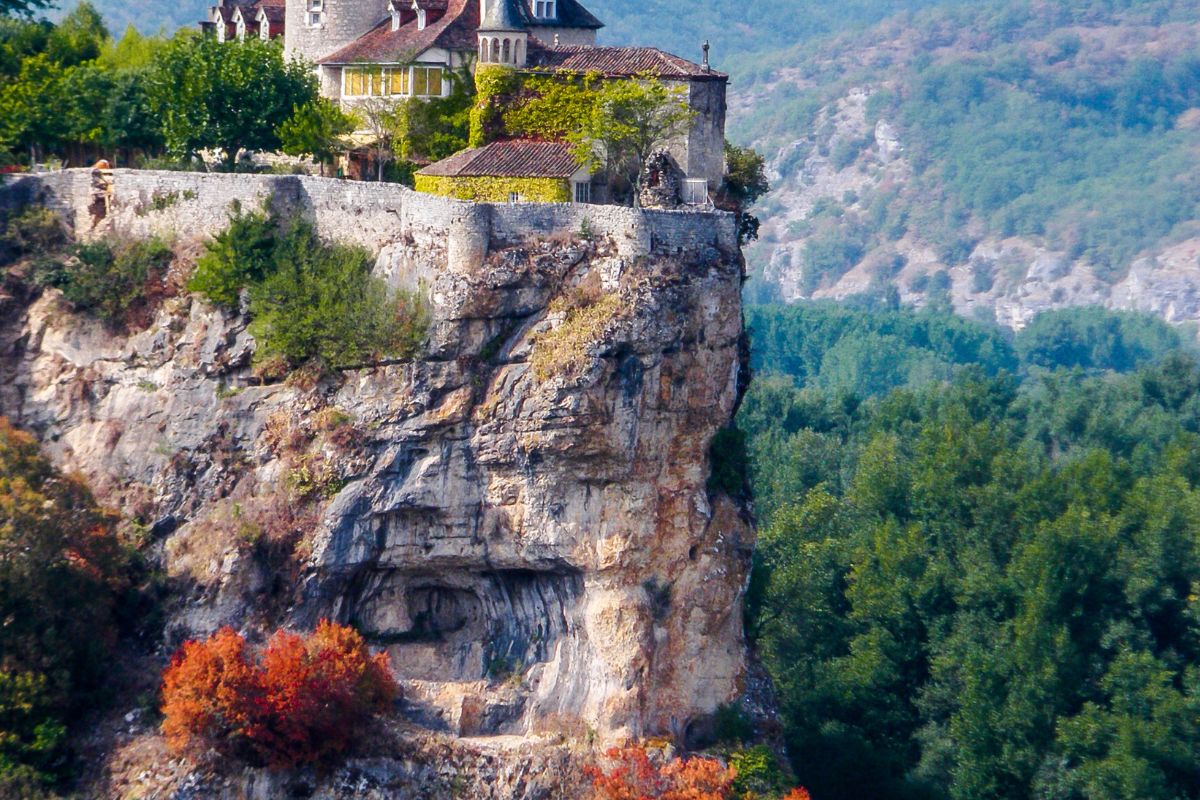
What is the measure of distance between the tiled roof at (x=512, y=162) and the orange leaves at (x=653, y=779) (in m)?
12.7

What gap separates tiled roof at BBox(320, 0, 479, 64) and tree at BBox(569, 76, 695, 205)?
4.88m

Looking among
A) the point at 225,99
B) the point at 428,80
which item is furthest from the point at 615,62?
the point at 225,99

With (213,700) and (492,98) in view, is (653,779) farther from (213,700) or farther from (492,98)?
(492,98)

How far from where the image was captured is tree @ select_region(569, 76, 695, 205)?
45.9 m

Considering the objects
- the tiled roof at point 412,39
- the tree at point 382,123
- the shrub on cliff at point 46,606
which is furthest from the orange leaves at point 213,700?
the tiled roof at point 412,39

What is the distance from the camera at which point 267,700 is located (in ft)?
135

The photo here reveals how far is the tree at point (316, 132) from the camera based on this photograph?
165 ft

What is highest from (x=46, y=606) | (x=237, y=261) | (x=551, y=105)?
(x=551, y=105)

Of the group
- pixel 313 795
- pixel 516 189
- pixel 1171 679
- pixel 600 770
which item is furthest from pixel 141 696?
pixel 1171 679

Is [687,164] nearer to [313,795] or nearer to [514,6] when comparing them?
[514,6]

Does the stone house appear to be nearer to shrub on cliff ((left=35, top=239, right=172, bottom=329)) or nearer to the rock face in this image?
shrub on cliff ((left=35, top=239, right=172, bottom=329))

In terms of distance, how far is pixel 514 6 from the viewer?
1889 inches

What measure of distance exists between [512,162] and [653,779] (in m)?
13.9

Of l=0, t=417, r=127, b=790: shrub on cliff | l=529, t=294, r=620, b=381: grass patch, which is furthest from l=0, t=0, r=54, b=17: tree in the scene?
l=529, t=294, r=620, b=381: grass patch
